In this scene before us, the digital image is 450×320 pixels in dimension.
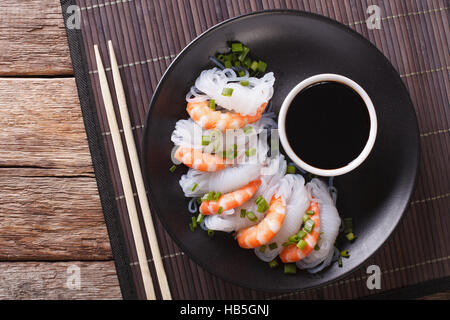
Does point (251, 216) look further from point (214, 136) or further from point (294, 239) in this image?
point (214, 136)

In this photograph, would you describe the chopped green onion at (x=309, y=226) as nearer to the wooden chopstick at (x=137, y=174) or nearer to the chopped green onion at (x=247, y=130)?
the chopped green onion at (x=247, y=130)

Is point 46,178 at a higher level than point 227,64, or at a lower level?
lower

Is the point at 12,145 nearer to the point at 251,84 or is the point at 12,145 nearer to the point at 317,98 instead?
the point at 251,84

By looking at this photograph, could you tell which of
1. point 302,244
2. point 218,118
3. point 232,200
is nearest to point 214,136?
point 218,118

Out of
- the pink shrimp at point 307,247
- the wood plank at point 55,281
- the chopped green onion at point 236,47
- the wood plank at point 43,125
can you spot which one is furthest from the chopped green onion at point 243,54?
the wood plank at point 55,281

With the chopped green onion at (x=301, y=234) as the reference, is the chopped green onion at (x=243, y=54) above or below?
above

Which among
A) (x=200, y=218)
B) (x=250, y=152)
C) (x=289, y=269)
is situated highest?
(x=250, y=152)

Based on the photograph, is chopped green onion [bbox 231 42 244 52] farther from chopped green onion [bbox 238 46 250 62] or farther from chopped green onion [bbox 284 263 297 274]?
chopped green onion [bbox 284 263 297 274]
